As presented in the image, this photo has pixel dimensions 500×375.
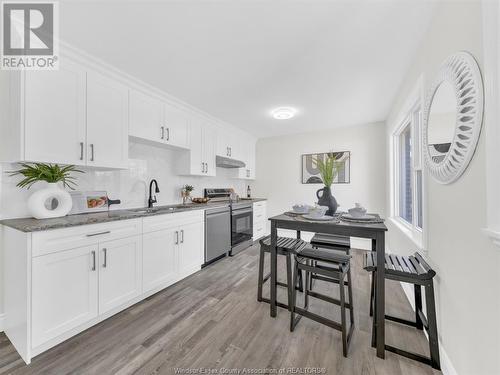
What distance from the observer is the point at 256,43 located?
1.78 metres

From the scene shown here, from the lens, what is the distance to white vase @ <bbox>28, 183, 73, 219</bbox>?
1.69 m

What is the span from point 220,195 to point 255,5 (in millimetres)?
3281

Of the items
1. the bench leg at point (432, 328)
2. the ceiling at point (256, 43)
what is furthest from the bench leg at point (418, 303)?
the ceiling at point (256, 43)

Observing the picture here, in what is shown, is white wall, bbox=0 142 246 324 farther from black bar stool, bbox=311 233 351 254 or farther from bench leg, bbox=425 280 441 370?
bench leg, bbox=425 280 441 370

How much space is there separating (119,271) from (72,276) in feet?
1.25

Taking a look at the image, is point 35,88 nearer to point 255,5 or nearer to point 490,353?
point 255,5

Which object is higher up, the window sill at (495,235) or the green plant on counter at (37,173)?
the green plant on counter at (37,173)

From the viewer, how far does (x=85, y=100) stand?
6.37ft

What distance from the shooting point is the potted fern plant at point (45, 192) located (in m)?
1.70

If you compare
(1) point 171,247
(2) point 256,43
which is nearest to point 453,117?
(2) point 256,43

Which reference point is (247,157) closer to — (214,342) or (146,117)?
(146,117)

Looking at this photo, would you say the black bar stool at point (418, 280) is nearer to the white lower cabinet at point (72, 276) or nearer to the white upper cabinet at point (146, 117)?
the white lower cabinet at point (72, 276)

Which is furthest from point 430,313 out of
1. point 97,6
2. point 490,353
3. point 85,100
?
point 85,100

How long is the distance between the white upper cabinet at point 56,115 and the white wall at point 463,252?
9.38 ft
